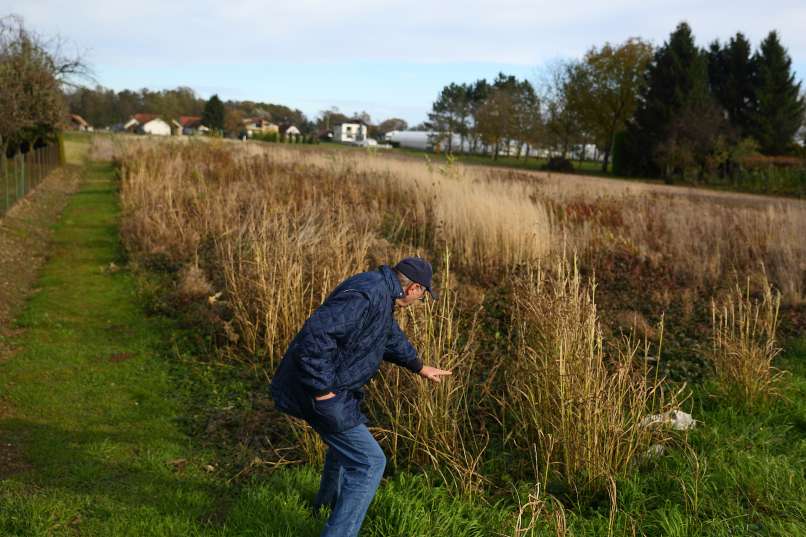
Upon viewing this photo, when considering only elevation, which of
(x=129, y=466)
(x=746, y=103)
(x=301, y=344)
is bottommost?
(x=129, y=466)

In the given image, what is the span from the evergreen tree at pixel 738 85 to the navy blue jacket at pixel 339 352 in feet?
137

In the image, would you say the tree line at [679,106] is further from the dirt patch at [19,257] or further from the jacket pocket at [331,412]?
the jacket pocket at [331,412]

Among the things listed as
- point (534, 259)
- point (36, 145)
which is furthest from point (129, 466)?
point (36, 145)

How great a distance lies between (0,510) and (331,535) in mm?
1862

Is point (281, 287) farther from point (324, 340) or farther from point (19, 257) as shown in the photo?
point (19, 257)

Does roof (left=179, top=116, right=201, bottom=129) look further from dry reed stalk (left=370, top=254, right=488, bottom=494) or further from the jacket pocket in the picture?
the jacket pocket

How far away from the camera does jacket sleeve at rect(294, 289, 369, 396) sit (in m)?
3.13

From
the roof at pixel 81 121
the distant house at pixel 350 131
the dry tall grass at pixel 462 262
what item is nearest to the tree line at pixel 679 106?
the dry tall grass at pixel 462 262

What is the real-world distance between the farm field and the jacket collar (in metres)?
1.17

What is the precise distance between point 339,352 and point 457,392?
1.92m

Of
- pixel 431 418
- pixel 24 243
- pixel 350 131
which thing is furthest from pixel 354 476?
pixel 350 131

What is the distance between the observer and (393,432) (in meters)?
4.58

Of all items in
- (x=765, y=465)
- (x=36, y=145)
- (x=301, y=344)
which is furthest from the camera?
(x=36, y=145)

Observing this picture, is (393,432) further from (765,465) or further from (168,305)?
(168,305)
